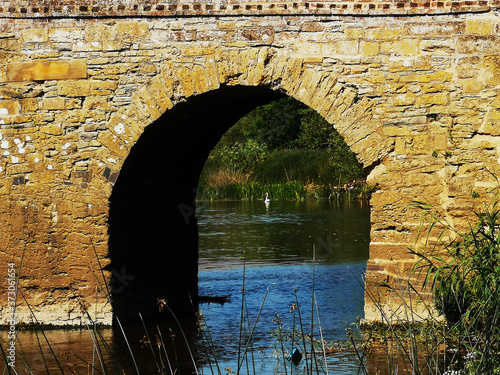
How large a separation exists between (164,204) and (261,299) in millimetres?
1542

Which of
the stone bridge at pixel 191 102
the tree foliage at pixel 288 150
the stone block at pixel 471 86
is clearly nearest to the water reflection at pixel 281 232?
the tree foliage at pixel 288 150

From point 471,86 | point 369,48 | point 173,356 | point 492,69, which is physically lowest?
point 173,356

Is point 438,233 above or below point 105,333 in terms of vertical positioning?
above

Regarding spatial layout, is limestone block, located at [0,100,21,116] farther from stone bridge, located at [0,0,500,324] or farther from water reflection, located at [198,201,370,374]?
water reflection, located at [198,201,370,374]

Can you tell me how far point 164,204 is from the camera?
27.6 ft

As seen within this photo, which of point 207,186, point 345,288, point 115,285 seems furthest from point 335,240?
point 207,186

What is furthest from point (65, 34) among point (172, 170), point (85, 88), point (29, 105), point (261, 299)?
point (261, 299)

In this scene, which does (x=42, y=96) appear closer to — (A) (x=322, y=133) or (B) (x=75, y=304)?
(B) (x=75, y=304)

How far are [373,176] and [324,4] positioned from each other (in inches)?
61.0

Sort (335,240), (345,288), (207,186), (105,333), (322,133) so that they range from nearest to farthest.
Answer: (105,333) → (345,288) → (335,240) → (207,186) → (322,133)

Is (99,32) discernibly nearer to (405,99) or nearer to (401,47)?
(401,47)

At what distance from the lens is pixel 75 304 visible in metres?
7.11

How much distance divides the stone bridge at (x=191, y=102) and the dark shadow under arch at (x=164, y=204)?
45mm

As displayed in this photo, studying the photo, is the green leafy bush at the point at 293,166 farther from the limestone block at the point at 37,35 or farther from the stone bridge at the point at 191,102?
the limestone block at the point at 37,35
